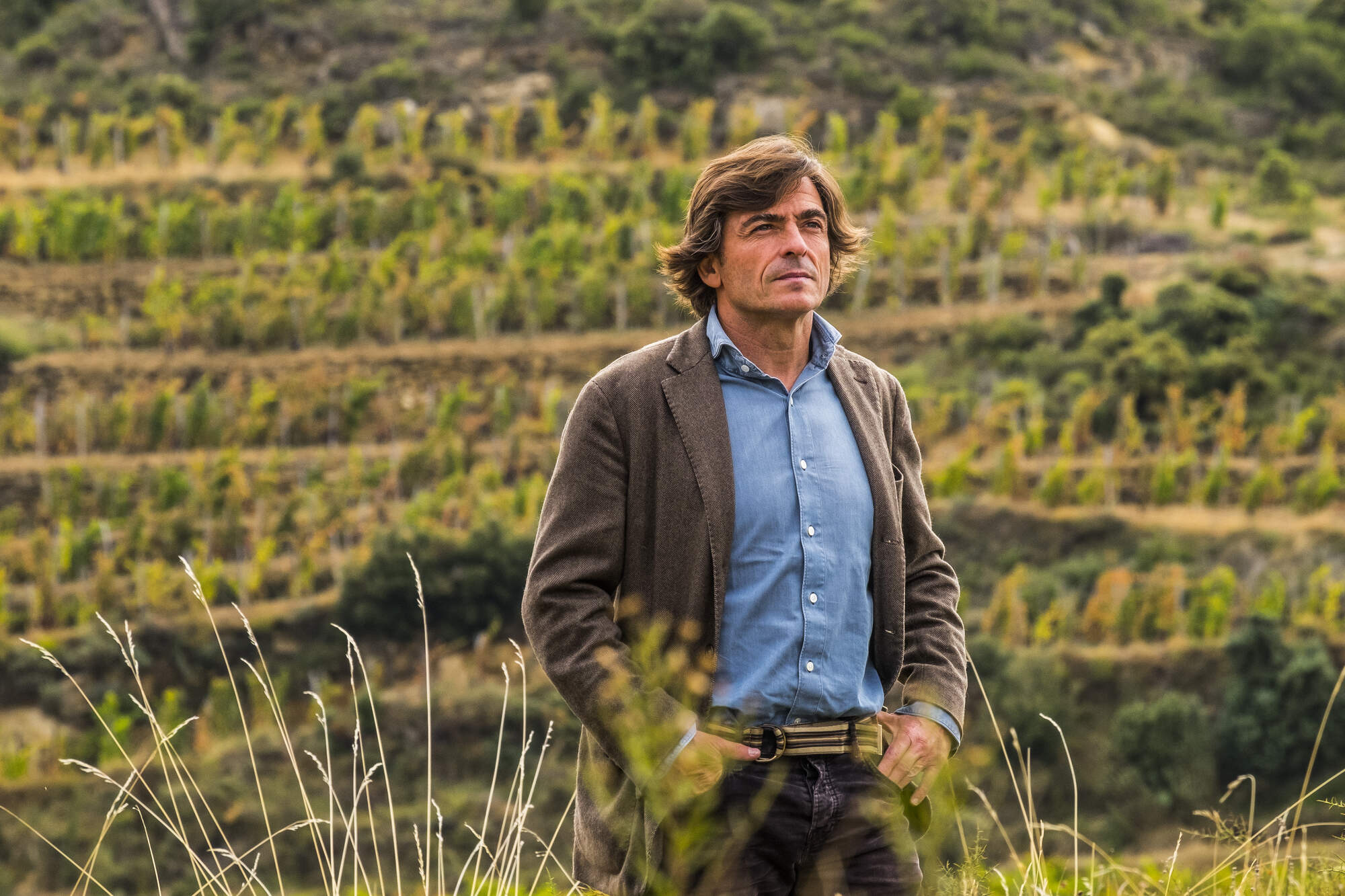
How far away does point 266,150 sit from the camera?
49.7 ft

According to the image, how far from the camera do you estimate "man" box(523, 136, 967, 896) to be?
1.72m

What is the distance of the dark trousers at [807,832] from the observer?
1.70m

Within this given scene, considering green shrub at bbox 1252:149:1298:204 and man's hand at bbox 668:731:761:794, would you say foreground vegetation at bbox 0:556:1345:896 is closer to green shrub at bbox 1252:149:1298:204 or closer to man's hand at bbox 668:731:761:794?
man's hand at bbox 668:731:761:794

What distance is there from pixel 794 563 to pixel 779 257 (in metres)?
0.44

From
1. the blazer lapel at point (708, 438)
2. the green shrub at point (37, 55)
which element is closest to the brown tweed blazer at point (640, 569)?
the blazer lapel at point (708, 438)

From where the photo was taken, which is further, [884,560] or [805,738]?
[884,560]

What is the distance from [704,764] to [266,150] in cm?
1479

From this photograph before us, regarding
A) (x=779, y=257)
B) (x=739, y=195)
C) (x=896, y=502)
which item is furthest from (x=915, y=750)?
(x=739, y=195)

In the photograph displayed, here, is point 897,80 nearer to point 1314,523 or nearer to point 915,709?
point 1314,523

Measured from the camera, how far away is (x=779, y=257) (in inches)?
74.4

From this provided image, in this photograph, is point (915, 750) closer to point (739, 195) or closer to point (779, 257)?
point (779, 257)

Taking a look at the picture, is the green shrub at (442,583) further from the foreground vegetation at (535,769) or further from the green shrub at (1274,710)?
the green shrub at (1274,710)

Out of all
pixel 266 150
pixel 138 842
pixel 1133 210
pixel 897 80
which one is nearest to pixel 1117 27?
pixel 897 80

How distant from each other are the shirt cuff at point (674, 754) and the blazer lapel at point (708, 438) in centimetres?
18
